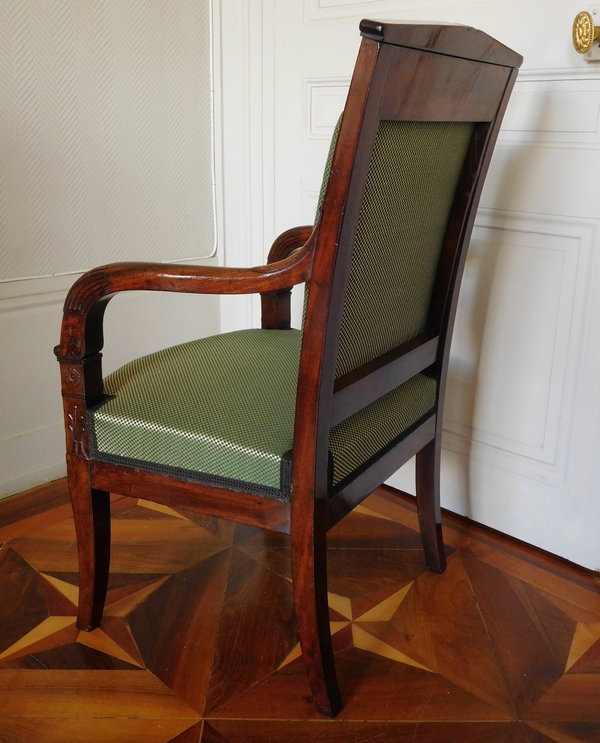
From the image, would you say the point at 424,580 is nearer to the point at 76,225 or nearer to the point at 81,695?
the point at 81,695

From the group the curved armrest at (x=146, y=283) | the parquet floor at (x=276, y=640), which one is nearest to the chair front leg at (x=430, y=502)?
the parquet floor at (x=276, y=640)

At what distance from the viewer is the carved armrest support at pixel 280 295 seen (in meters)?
1.46

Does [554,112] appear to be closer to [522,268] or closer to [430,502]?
[522,268]

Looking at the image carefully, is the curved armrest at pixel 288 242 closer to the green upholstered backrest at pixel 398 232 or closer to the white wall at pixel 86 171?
the green upholstered backrest at pixel 398 232

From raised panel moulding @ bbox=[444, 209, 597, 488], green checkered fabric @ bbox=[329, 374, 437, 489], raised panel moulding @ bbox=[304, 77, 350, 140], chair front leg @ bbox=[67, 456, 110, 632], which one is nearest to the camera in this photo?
green checkered fabric @ bbox=[329, 374, 437, 489]

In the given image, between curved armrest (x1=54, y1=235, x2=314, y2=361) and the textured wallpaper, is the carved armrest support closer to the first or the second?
curved armrest (x1=54, y1=235, x2=314, y2=361)

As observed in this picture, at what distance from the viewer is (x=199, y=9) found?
1.90 meters

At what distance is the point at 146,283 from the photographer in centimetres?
104

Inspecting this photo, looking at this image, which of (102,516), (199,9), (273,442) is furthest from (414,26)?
(199,9)

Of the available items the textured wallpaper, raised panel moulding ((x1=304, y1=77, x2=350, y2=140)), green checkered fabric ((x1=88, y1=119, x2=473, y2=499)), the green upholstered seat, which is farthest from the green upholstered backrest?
the textured wallpaper

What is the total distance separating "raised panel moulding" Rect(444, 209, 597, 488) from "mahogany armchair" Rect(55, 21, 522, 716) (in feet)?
Result: 0.98

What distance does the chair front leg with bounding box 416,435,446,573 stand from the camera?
4.59 ft

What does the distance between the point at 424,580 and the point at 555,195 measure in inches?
31.5

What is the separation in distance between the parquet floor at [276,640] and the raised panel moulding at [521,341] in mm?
231
